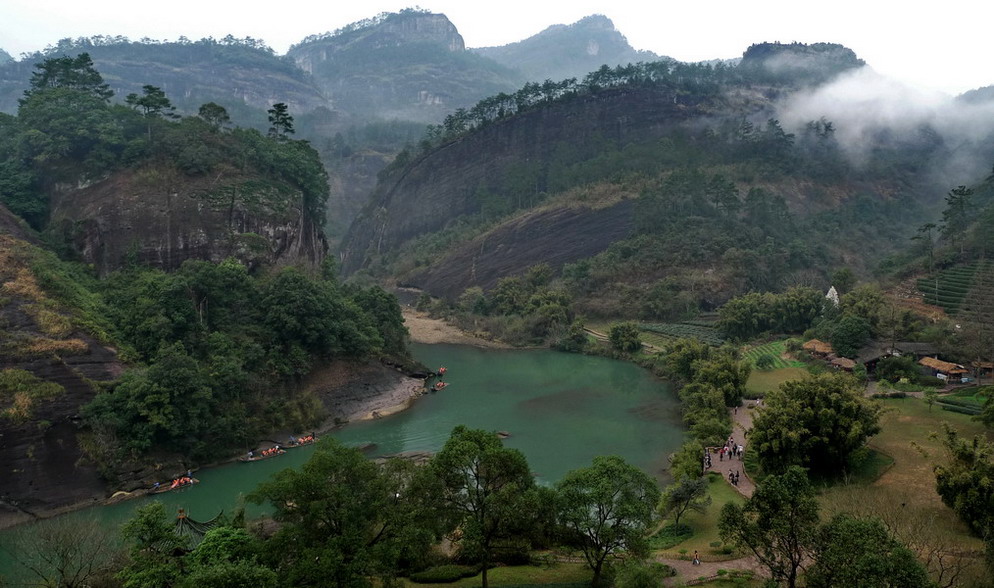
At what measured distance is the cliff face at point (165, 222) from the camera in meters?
40.3

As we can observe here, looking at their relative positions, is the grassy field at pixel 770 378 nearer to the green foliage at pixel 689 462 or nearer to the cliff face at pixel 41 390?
the green foliage at pixel 689 462

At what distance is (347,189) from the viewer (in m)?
123

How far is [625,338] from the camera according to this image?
171 ft

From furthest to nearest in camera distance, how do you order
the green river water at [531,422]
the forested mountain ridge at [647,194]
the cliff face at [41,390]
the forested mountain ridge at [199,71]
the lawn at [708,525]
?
the forested mountain ridge at [199,71] < the forested mountain ridge at [647,194] < the green river water at [531,422] < the cliff face at [41,390] < the lawn at [708,525]

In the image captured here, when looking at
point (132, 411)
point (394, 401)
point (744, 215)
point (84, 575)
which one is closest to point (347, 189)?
point (744, 215)

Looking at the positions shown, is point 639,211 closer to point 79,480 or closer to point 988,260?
point 988,260

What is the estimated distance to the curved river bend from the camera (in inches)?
1111

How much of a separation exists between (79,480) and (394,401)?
17.9m

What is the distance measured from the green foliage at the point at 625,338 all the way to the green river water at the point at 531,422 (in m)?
1.70

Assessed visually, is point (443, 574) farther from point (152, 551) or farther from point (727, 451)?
point (727, 451)

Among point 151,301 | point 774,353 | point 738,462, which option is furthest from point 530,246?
point 738,462

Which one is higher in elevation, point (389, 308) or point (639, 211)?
point (639, 211)

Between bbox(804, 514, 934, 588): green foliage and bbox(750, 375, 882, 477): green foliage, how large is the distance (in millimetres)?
10635

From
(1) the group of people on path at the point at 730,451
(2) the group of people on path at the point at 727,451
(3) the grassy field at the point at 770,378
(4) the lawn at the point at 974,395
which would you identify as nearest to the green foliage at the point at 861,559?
(2) the group of people on path at the point at 727,451
